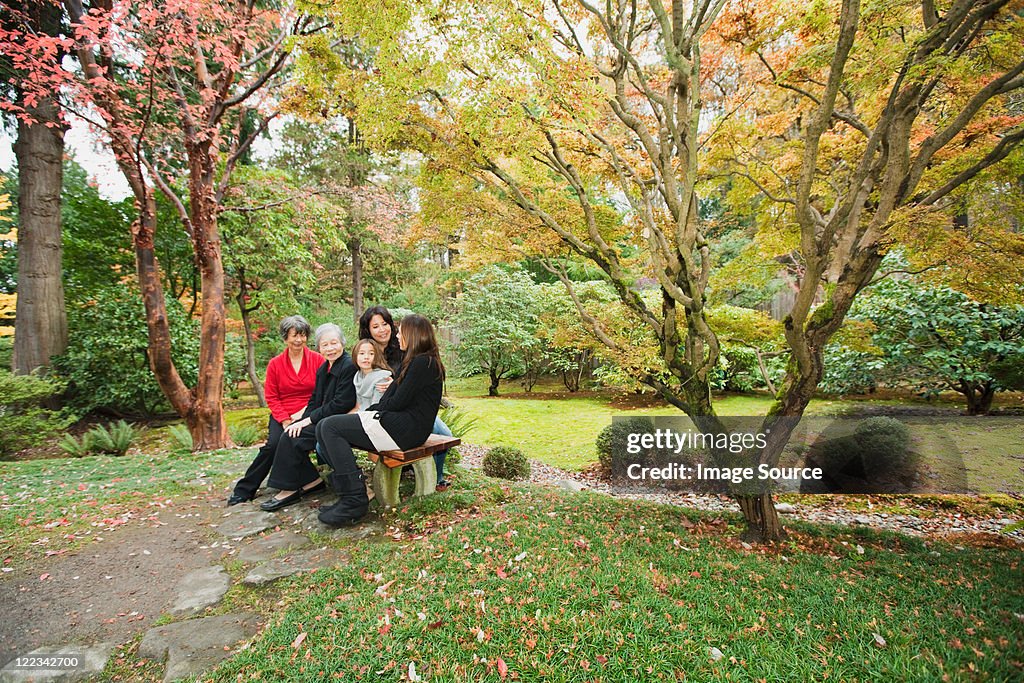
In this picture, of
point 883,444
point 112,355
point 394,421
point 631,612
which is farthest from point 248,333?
point 883,444

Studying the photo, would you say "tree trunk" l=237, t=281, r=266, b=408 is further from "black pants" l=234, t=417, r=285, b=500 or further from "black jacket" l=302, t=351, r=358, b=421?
"black jacket" l=302, t=351, r=358, b=421

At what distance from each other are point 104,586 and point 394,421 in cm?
179

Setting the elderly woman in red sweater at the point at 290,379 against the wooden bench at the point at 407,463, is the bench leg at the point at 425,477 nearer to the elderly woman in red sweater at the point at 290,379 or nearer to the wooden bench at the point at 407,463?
the wooden bench at the point at 407,463

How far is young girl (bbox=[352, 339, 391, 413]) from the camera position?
350 centimetres

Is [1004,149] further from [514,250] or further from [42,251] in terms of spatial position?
[42,251]

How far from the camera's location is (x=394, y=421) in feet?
10.1

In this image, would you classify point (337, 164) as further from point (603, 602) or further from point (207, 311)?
point (603, 602)

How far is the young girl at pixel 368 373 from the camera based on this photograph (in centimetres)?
350

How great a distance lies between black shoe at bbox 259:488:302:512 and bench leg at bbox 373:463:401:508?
0.71 meters

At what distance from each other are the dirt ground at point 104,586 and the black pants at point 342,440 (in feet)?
2.87

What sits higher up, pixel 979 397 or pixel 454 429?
pixel 979 397

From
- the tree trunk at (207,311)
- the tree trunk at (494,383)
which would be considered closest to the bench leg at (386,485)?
the tree trunk at (207,311)

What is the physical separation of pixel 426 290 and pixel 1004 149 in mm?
13122

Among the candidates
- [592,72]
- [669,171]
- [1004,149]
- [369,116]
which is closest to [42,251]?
[369,116]
